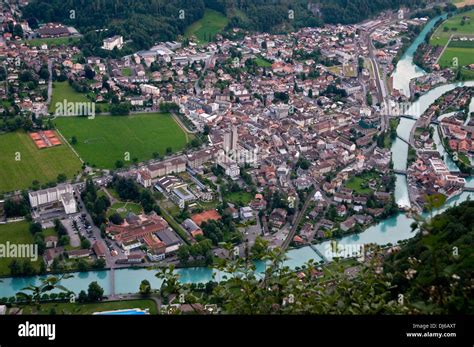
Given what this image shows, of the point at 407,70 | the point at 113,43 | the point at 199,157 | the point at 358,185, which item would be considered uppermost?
the point at 113,43

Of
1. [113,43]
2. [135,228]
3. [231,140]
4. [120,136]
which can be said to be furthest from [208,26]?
[135,228]

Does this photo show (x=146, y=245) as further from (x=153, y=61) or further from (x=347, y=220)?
(x=153, y=61)

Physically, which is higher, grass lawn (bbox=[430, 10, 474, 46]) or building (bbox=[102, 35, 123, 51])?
grass lawn (bbox=[430, 10, 474, 46])

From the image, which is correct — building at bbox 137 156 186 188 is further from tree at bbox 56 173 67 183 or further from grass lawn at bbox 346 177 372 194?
grass lawn at bbox 346 177 372 194

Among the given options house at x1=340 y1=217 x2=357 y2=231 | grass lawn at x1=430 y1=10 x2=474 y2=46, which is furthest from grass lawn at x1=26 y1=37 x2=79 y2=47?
house at x1=340 y1=217 x2=357 y2=231

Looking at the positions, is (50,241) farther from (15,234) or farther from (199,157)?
(199,157)

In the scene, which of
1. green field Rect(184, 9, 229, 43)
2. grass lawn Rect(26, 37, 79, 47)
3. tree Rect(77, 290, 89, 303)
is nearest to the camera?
tree Rect(77, 290, 89, 303)
